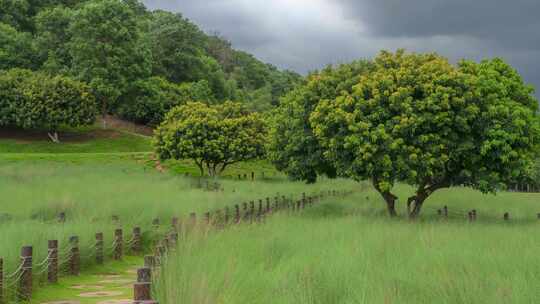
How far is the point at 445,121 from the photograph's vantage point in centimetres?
2086

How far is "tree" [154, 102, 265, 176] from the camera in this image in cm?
4525

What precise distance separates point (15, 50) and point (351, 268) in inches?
2919

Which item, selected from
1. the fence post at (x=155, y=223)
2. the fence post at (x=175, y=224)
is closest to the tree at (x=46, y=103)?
the fence post at (x=155, y=223)

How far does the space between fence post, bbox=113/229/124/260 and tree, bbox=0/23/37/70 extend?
64.3 meters

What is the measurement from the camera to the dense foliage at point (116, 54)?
6725 cm

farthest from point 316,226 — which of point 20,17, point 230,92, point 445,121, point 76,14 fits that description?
point 20,17

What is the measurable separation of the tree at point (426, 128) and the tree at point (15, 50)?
6031 centimetres

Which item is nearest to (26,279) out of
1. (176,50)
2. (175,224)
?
(175,224)

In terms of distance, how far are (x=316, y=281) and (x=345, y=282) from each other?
1.32 feet

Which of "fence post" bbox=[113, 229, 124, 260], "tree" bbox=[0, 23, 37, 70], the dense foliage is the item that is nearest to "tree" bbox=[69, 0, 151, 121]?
the dense foliage

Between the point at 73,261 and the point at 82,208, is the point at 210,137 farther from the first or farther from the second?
the point at 73,261

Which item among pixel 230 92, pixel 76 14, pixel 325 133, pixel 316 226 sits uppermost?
pixel 76 14

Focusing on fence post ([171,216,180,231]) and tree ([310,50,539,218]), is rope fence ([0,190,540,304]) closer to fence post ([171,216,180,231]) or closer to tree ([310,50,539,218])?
fence post ([171,216,180,231])

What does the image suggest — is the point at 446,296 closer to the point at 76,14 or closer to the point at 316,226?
the point at 316,226
